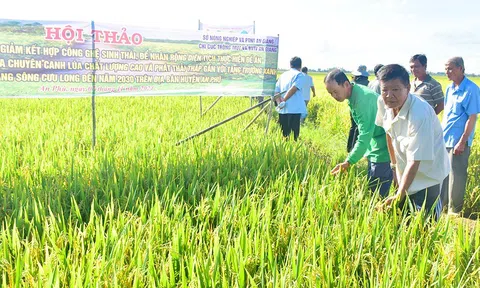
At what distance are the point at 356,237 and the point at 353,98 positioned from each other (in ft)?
4.38

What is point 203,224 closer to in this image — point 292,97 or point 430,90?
point 430,90

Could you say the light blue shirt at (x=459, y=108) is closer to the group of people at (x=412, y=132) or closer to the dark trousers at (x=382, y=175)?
the group of people at (x=412, y=132)

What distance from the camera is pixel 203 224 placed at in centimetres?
238

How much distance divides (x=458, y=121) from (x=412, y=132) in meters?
2.02

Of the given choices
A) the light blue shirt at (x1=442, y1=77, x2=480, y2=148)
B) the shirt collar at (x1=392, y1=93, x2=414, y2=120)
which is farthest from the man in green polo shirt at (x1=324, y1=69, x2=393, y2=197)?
the light blue shirt at (x1=442, y1=77, x2=480, y2=148)

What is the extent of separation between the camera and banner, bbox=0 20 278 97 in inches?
158

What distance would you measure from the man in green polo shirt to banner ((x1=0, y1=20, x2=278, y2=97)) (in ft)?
7.82

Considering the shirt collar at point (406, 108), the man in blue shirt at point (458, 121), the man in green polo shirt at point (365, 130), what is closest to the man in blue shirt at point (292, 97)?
the man in blue shirt at point (458, 121)

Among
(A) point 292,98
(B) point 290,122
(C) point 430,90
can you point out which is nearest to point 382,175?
(C) point 430,90

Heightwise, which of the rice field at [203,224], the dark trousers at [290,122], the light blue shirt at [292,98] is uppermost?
the light blue shirt at [292,98]

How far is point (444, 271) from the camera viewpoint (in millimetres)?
1695

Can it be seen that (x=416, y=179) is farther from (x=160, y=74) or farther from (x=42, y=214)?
(x=160, y=74)

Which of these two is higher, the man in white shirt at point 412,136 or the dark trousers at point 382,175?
the man in white shirt at point 412,136

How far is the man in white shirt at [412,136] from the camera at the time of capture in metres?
2.25
